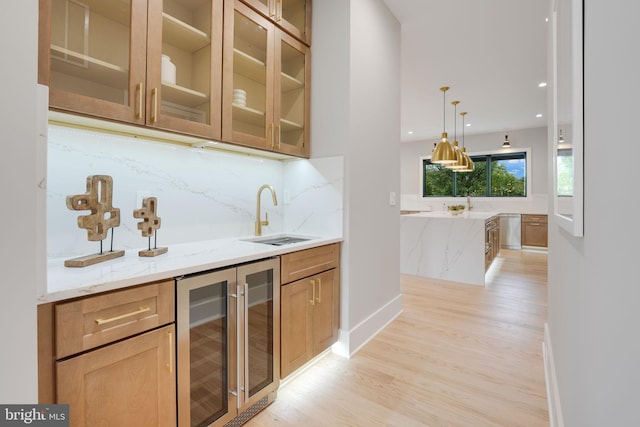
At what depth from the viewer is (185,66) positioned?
61.8 inches

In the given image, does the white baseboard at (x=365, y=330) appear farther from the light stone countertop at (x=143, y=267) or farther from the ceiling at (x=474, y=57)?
the ceiling at (x=474, y=57)

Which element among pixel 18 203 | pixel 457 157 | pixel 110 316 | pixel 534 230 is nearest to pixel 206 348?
pixel 110 316

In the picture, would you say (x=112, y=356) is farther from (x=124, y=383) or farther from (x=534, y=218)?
(x=534, y=218)

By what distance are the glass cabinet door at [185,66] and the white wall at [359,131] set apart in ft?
2.89

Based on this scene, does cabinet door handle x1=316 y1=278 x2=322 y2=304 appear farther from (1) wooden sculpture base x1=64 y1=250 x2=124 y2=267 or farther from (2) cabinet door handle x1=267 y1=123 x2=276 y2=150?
(1) wooden sculpture base x1=64 y1=250 x2=124 y2=267

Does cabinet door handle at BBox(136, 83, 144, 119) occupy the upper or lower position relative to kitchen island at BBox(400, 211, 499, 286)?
upper

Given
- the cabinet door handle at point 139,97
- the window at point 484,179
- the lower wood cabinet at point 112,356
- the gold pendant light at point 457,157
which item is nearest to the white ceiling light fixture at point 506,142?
the window at point 484,179

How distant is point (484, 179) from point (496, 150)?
76 centimetres

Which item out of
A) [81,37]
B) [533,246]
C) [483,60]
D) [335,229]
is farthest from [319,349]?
[533,246]

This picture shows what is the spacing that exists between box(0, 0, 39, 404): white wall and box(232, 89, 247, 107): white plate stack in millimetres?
1049

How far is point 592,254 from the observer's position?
73cm

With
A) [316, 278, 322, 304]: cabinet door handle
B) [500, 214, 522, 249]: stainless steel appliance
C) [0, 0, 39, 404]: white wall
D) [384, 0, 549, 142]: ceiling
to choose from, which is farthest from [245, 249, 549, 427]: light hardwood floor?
[500, 214, 522, 249]: stainless steel appliance

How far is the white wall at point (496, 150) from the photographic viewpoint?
675cm

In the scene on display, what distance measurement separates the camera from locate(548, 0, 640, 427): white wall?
18.5 inches
